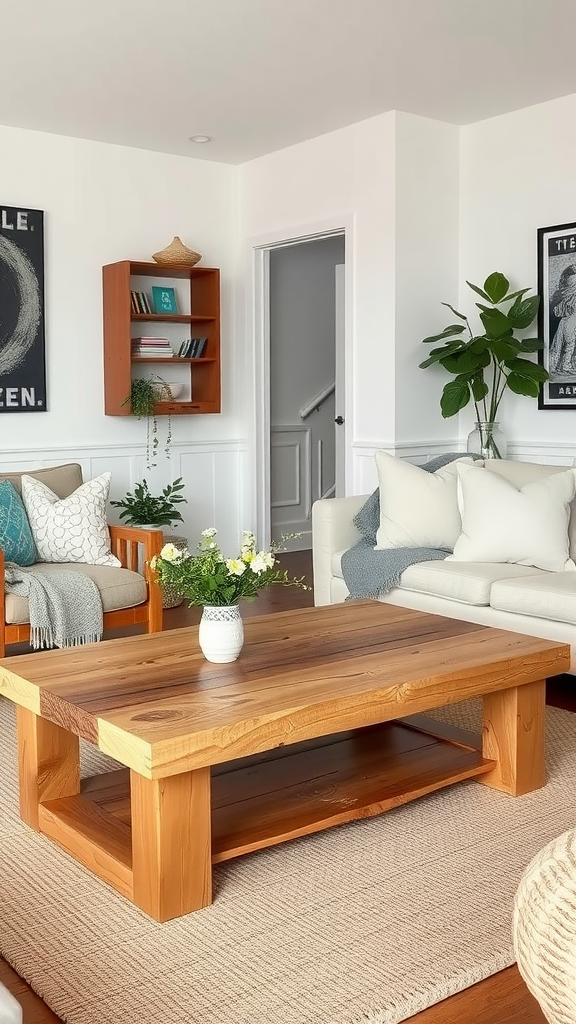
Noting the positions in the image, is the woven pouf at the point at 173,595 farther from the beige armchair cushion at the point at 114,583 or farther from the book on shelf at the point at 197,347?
the book on shelf at the point at 197,347

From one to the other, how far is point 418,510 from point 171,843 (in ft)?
8.19

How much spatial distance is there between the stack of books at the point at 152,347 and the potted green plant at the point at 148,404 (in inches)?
6.4

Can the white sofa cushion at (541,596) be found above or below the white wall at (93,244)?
below

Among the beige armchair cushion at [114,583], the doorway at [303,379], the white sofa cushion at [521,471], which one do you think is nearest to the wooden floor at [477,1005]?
the beige armchair cushion at [114,583]

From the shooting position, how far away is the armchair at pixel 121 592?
12.7ft

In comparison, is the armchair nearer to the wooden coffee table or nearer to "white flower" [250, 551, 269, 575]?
the wooden coffee table

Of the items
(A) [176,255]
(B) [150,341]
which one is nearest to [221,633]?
(B) [150,341]


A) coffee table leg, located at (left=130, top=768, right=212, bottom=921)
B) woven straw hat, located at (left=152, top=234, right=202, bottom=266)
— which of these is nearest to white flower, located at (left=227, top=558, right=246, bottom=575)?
coffee table leg, located at (left=130, top=768, right=212, bottom=921)

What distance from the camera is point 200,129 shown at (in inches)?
217

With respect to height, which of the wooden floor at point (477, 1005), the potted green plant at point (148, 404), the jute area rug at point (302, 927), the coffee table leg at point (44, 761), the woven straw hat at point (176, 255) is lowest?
the wooden floor at point (477, 1005)

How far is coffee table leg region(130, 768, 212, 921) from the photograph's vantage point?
7.11ft

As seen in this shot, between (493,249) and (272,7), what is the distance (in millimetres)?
2095

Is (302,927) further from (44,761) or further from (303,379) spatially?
(303,379)

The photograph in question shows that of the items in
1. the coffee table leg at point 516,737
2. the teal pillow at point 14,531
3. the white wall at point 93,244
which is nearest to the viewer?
the coffee table leg at point 516,737
